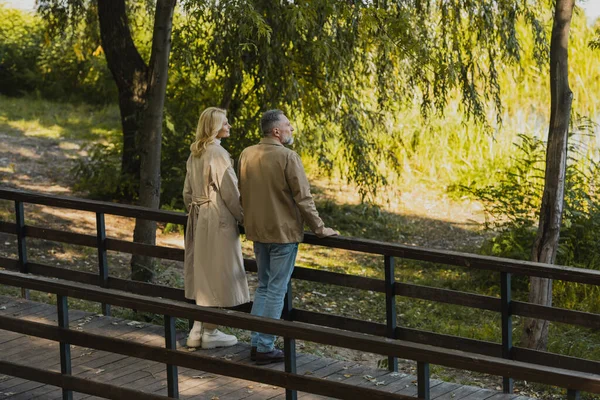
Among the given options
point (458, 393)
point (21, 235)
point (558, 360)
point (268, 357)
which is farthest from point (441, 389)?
point (21, 235)

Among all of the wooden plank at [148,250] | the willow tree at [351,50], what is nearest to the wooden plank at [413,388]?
the wooden plank at [148,250]

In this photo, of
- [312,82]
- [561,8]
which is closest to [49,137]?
[312,82]

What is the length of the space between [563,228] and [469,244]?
8.64ft

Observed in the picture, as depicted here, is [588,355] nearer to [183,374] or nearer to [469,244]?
[183,374]

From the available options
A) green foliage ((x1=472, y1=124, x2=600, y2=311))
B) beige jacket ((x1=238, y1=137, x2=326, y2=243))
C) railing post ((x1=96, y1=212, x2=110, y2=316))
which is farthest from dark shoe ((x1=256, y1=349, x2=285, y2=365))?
green foliage ((x1=472, y1=124, x2=600, y2=311))

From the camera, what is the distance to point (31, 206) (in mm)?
14180

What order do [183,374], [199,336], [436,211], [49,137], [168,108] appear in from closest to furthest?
[183,374], [199,336], [168,108], [436,211], [49,137]

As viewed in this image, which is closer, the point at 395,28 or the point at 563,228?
the point at 395,28

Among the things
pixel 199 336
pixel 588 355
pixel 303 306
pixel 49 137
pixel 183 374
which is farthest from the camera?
pixel 49 137

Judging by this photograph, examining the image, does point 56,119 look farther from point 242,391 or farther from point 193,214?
point 242,391

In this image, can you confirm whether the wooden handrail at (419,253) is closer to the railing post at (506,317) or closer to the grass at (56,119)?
the railing post at (506,317)

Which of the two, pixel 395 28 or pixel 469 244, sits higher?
→ pixel 395 28

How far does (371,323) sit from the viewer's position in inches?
251

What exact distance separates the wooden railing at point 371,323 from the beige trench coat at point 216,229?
1.14ft
